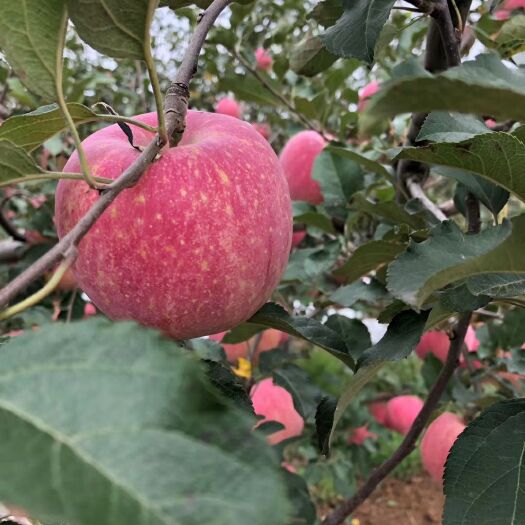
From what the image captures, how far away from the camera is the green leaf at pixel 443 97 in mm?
286

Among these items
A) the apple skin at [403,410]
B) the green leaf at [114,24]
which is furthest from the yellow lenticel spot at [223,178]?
the apple skin at [403,410]

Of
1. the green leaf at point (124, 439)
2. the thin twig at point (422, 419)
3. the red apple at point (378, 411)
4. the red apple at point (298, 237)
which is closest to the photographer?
the green leaf at point (124, 439)

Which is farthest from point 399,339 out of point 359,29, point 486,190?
point 359,29

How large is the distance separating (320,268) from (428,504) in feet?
7.41

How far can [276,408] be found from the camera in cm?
Result: 162

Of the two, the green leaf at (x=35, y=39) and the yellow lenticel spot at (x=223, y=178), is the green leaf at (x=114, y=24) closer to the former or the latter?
the green leaf at (x=35, y=39)

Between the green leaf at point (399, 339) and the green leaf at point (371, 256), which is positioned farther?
the green leaf at point (371, 256)

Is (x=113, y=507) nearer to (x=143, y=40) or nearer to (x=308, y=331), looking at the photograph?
(x=143, y=40)

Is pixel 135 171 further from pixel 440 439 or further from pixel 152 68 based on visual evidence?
pixel 440 439

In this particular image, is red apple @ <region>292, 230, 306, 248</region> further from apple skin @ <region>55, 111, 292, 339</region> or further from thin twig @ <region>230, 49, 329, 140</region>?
apple skin @ <region>55, 111, 292, 339</region>

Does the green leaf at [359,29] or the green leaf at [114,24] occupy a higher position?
the green leaf at [114,24]

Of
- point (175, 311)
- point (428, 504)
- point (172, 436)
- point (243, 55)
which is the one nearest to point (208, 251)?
point (175, 311)

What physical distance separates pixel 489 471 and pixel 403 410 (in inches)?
56.9

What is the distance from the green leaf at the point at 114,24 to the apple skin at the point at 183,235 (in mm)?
108
